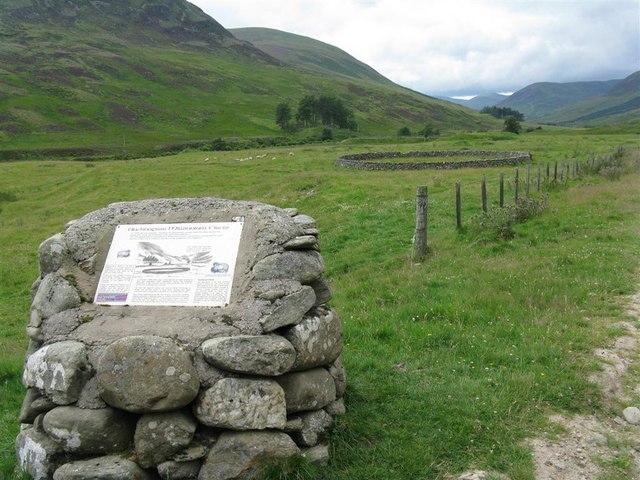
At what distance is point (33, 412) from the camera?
6145 mm

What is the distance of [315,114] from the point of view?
13975 cm

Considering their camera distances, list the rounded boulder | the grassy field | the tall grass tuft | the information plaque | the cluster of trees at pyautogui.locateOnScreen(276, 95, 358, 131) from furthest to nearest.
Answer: the cluster of trees at pyautogui.locateOnScreen(276, 95, 358, 131)
the tall grass tuft
the information plaque
the grassy field
the rounded boulder

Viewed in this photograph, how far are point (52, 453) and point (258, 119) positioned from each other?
497 feet

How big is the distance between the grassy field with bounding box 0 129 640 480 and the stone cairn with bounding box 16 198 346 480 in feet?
2.66

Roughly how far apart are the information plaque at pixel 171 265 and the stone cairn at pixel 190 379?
0.16m

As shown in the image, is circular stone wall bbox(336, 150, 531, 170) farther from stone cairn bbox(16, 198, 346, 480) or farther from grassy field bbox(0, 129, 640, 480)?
stone cairn bbox(16, 198, 346, 480)

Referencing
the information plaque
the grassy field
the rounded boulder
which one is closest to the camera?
the rounded boulder

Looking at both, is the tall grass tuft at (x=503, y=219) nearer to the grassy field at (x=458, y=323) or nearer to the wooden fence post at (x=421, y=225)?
the grassy field at (x=458, y=323)

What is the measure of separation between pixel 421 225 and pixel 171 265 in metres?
9.23

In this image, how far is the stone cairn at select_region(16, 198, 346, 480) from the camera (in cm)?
547

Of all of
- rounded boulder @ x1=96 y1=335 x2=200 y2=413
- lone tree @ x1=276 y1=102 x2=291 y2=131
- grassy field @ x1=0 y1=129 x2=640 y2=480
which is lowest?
grassy field @ x1=0 y1=129 x2=640 y2=480

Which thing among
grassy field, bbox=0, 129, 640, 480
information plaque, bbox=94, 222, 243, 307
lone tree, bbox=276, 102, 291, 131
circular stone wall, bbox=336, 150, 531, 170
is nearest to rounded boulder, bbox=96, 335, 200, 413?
information plaque, bbox=94, 222, 243, 307

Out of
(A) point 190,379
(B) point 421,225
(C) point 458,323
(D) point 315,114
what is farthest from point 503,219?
(D) point 315,114

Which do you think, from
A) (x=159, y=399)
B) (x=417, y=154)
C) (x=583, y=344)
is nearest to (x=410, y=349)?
(x=583, y=344)
